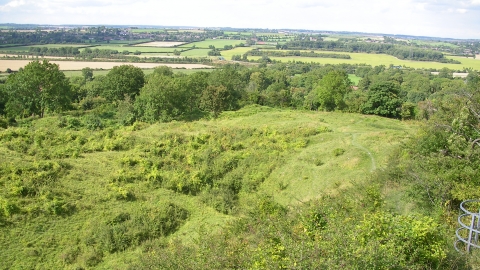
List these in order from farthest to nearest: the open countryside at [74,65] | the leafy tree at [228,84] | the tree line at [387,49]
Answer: the tree line at [387,49] < the open countryside at [74,65] < the leafy tree at [228,84]

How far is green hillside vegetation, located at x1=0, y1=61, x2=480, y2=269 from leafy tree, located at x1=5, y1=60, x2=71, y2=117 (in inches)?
6.0

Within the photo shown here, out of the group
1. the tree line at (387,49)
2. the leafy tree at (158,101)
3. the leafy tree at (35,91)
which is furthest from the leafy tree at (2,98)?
the tree line at (387,49)

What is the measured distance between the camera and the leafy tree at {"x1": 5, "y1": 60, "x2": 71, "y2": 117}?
38969mm

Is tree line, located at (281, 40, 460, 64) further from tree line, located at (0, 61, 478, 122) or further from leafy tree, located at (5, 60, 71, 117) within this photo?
leafy tree, located at (5, 60, 71, 117)

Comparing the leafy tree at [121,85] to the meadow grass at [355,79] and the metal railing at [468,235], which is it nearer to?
the metal railing at [468,235]

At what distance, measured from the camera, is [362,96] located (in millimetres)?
50156

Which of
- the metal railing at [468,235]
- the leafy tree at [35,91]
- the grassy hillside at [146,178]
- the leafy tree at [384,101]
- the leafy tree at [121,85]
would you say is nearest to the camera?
the metal railing at [468,235]

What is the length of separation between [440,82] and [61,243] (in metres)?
79.1

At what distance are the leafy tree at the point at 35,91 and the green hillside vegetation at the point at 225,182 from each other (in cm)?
15

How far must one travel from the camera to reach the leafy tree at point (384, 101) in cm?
4453

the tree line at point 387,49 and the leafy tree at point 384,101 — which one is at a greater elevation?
the tree line at point 387,49

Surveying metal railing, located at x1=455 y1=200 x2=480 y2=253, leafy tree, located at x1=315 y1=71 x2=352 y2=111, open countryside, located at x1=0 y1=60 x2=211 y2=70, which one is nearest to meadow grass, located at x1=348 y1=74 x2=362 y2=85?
open countryside, located at x1=0 y1=60 x2=211 y2=70

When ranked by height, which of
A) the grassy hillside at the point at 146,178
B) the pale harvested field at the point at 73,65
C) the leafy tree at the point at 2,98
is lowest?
the grassy hillside at the point at 146,178

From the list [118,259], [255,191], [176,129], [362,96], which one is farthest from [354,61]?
[118,259]
